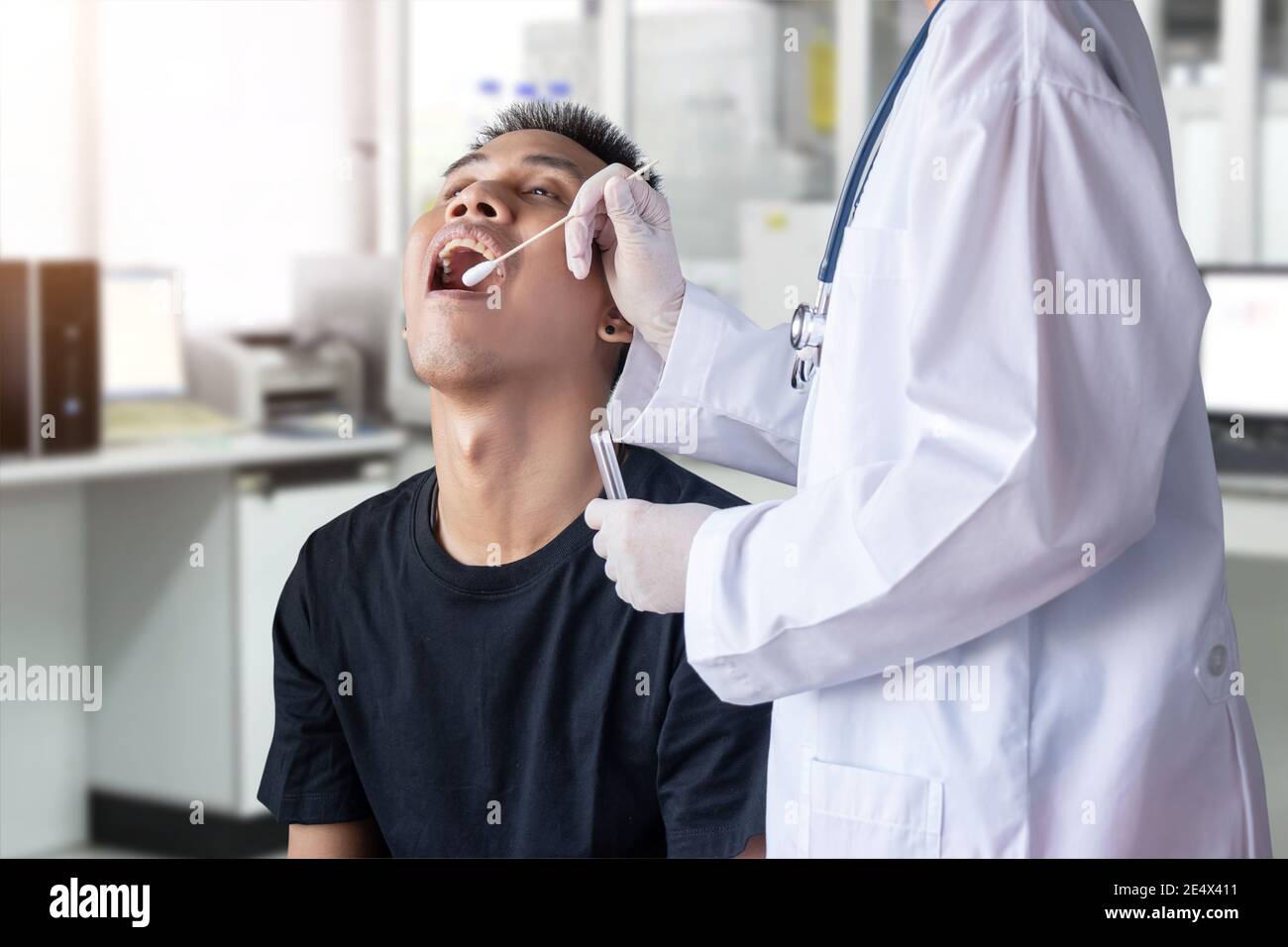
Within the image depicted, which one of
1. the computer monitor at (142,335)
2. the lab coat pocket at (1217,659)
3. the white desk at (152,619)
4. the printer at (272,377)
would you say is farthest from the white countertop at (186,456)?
the lab coat pocket at (1217,659)

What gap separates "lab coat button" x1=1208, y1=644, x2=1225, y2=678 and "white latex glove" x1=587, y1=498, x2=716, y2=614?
1.17ft

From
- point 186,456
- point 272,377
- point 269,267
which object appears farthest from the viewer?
point 269,267

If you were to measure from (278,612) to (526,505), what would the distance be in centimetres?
26

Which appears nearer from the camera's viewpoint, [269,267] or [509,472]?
[509,472]

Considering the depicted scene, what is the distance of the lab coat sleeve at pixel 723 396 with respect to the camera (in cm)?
124

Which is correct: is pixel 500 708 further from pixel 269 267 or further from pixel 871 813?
pixel 269 267

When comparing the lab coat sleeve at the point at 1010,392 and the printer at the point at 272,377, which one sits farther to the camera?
the printer at the point at 272,377

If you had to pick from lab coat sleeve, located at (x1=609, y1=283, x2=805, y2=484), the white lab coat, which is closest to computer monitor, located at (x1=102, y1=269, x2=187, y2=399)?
lab coat sleeve, located at (x1=609, y1=283, x2=805, y2=484)

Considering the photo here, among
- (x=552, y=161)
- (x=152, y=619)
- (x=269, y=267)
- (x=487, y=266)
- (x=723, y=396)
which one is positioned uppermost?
(x=269, y=267)

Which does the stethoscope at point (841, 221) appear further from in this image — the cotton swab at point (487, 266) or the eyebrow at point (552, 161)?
the eyebrow at point (552, 161)

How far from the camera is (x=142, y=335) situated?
3225 mm

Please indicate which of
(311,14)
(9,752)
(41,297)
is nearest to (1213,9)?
(311,14)

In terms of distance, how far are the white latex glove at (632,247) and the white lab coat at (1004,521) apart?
27 centimetres

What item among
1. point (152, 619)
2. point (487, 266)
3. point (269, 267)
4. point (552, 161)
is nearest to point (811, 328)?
point (487, 266)
